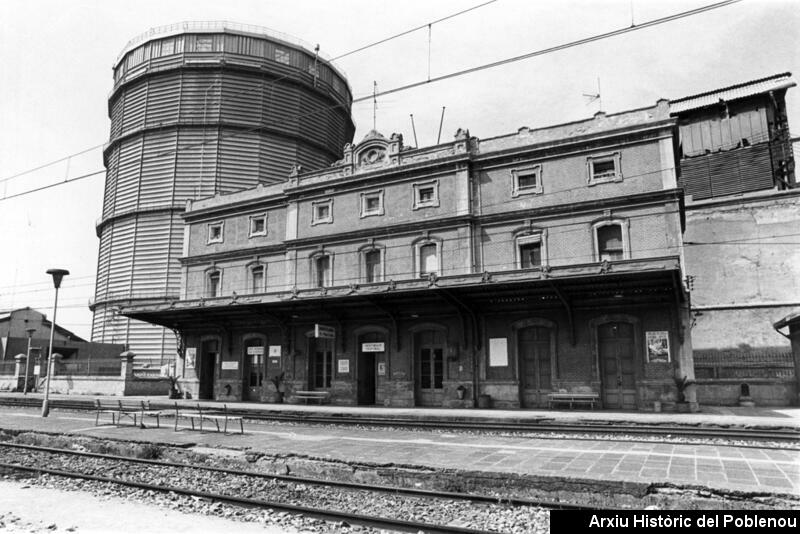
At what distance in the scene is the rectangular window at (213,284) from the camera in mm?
29984

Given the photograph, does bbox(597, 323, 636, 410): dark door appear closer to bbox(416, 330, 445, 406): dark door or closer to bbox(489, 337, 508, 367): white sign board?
bbox(489, 337, 508, 367): white sign board

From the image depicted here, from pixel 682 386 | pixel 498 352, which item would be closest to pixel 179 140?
pixel 498 352

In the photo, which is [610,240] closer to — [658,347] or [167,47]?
[658,347]

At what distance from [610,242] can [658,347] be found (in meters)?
4.39

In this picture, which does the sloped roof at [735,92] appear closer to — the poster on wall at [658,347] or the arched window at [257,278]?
the poster on wall at [658,347]

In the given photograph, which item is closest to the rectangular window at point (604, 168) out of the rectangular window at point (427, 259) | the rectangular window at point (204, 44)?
the rectangular window at point (427, 259)

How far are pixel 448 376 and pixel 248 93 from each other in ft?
92.3

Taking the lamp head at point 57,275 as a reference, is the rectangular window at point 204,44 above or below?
above

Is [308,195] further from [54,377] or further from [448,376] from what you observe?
[54,377]

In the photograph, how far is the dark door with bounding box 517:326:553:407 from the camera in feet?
66.7

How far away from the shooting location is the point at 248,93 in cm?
3994

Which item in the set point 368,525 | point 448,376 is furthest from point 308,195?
point 368,525

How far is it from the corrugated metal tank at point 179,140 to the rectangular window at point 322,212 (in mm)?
13021

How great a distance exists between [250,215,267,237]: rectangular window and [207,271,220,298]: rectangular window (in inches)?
128
